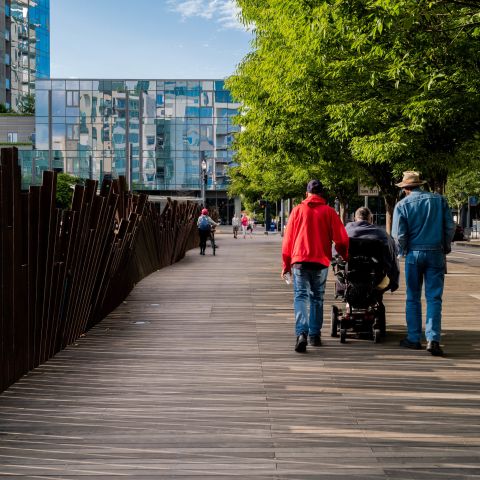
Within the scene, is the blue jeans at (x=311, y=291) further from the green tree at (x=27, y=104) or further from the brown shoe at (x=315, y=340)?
the green tree at (x=27, y=104)

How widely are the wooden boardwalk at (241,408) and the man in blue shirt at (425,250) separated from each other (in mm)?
321

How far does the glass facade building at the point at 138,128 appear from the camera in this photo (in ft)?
263

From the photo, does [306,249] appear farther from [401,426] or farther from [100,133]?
[100,133]

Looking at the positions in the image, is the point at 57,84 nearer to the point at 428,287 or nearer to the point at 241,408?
the point at 428,287

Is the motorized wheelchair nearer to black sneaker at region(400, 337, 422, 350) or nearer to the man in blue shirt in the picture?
black sneaker at region(400, 337, 422, 350)

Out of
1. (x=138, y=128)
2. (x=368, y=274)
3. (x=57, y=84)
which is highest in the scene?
(x=57, y=84)

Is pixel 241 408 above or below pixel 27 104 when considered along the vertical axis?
below

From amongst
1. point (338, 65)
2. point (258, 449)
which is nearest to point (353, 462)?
point (258, 449)

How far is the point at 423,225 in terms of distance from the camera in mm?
8258

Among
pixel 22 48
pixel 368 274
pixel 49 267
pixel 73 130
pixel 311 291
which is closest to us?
pixel 49 267

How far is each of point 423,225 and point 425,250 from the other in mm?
252

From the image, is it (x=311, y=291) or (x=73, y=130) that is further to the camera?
(x=73, y=130)

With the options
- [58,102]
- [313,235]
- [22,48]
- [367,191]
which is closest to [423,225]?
[313,235]

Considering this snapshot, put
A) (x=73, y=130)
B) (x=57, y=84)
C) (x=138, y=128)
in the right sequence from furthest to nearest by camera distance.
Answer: (x=138, y=128), (x=73, y=130), (x=57, y=84)
